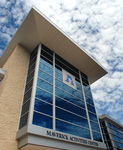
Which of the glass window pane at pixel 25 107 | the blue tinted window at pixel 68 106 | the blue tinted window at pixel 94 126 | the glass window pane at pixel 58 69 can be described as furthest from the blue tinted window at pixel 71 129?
the glass window pane at pixel 58 69

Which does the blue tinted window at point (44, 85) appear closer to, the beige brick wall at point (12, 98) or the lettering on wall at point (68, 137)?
the beige brick wall at point (12, 98)

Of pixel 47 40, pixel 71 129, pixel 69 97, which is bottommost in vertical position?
pixel 71 129

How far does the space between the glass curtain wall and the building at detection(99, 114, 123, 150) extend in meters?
9.81

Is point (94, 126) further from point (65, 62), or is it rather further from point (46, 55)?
point (46, 55)

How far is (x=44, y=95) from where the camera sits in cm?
1126

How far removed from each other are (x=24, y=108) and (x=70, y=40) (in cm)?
907

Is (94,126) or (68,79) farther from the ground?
(68,79)

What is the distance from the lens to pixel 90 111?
15.2 meters

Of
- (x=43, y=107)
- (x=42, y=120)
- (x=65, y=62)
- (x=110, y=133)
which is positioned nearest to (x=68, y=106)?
(x=43, y=107)

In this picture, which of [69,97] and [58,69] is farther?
[58,69]

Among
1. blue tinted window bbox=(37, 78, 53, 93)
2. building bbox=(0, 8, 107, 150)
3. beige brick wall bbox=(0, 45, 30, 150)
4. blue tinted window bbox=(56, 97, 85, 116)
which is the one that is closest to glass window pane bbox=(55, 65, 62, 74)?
building bbox=(0, 8, 107, 150)

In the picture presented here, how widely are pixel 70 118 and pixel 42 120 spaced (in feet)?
10.7

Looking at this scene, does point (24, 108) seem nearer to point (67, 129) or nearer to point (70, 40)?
point (67, 129)

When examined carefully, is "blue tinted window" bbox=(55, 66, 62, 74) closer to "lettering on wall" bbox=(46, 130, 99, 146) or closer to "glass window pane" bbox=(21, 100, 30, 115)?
"glass window pane" bbox=(21, 100, 30, 115)
